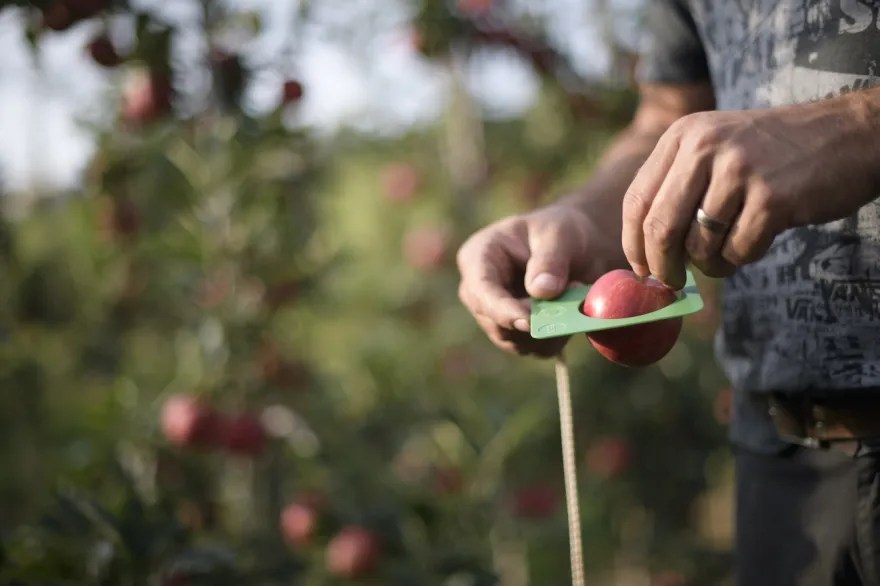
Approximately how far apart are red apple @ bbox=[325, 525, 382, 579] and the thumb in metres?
1.21

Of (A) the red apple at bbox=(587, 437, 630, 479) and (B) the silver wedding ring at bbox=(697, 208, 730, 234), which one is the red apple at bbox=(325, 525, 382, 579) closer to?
(A) the red apple at bbox=(587, 437, 630, 479)

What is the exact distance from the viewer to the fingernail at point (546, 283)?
0.97 metres

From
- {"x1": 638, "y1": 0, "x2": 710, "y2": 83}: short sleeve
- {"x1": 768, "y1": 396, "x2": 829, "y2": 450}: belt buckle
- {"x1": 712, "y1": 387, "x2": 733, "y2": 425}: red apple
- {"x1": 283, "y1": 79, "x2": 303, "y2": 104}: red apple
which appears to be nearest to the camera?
{"x1": 768, "y1": 396, "x2": 829, "y2": 450}: belt buckle

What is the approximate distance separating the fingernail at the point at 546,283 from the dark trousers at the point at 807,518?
399mm

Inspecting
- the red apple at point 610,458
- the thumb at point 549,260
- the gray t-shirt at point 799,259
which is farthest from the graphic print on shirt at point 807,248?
the red apple at point 610,458

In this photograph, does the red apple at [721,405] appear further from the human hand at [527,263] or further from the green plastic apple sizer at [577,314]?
the green plastic apple sizer at [577,314]

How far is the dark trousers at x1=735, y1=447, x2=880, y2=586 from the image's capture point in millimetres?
991

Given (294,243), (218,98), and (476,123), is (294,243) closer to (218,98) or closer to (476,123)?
(218,98)

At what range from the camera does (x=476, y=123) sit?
337cm

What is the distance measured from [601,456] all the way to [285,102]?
155 centimetres

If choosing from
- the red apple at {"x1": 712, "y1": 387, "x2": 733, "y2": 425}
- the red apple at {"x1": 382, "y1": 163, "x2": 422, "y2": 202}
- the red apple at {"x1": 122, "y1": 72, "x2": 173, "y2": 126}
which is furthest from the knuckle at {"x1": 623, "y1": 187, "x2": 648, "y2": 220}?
the red apple at {"x1": 382, "y1": 163, "x2": 422, "y2": 202}

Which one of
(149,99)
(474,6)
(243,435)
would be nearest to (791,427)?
(243,435)

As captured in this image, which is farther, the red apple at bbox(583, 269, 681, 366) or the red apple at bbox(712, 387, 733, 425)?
the red apple at bbox(712, 387, 733, 425)

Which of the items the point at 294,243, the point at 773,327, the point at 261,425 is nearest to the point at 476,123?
the point at 294,243
